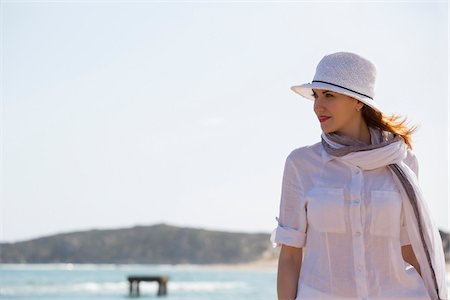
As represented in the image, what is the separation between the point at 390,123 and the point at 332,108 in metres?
0.20

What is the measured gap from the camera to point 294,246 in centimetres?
255

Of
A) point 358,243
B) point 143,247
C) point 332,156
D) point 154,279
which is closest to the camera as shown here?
point 358,243

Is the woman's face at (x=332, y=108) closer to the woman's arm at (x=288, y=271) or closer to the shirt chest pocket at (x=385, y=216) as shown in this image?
the shirt chest pocket at (x=385, y=216)

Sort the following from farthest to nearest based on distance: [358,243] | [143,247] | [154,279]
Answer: [143,247] → [154,279] → [358,243]

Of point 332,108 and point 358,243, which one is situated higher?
point 332,108

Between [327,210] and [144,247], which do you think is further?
[144,247]

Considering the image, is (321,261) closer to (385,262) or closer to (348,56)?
(385,262)

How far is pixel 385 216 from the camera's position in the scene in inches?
98.0

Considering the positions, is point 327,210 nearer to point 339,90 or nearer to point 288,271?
point 288,271

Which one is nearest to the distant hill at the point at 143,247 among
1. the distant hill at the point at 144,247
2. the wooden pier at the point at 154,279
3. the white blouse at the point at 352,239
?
the distant hill at the point at 144,247

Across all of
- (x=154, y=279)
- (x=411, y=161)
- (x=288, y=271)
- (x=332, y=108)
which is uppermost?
(x=332, y=108)

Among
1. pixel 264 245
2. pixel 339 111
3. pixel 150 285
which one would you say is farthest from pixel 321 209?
pixel 264 245

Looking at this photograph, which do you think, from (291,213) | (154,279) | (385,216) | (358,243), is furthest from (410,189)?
(154,279)

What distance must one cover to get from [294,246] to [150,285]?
112ft
